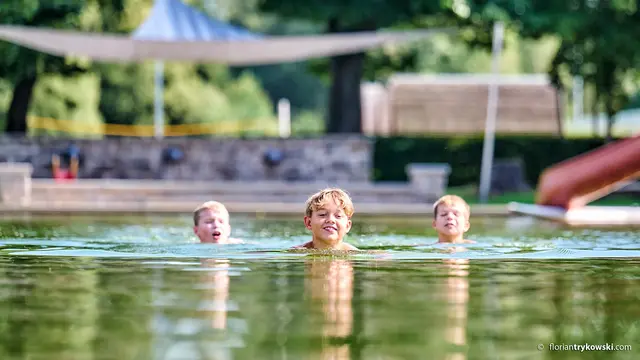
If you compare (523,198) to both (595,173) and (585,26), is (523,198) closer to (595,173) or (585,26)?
(585,26)

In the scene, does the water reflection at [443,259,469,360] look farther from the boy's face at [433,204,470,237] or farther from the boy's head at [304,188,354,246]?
the boy's face at [433,204,470,237]

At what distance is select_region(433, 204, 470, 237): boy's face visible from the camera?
14.6m

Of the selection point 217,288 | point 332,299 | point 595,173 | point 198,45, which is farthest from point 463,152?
point 332,299

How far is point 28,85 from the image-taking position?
3572 cm

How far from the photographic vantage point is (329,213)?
12.2 metres

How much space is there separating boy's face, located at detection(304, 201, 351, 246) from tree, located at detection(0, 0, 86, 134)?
65.3ft

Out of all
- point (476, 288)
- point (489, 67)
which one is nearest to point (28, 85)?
point (476, 288)

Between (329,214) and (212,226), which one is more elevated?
(329,214)

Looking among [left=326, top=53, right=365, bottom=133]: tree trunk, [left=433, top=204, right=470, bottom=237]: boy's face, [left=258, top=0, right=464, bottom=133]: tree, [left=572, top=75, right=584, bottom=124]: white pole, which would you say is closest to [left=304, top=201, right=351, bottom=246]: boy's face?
[left=433, top=204, right=470, bottom=237]: boy's face

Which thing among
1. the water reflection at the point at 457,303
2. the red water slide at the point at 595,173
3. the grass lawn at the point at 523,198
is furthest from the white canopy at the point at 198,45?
the water reflection at the point at 457,303

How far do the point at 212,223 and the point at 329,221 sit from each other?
7.98 feet

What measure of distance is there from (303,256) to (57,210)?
12.8 m

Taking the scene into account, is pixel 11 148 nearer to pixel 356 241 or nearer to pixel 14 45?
pixel 14 45

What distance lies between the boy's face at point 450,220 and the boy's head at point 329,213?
2377 millimetres
